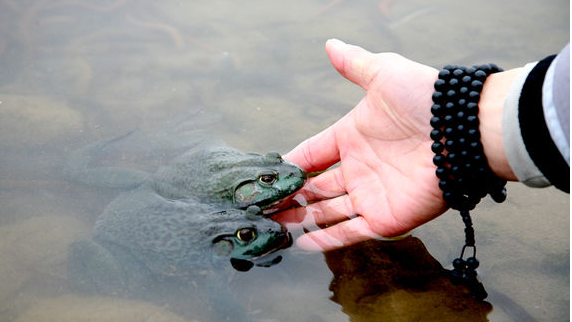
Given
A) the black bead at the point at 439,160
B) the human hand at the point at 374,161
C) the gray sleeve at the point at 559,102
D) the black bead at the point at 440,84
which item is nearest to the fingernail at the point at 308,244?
the human hand at the point at 374,161

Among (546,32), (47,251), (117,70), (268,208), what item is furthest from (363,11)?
(47,251)

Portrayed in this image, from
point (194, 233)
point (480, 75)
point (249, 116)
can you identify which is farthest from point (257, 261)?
point (480, 75)

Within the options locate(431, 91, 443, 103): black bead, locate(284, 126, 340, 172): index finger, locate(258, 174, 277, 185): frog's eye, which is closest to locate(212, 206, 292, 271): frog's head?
locate(258, 174, 277, 185): frog's eye

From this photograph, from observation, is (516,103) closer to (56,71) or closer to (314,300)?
(314,300)

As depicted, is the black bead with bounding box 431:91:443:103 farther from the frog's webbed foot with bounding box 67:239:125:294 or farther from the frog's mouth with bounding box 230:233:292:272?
the frog's webbed foot with bounding box 67:239:125:294

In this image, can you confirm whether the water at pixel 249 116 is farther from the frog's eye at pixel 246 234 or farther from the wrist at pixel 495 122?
the wrist at pixel 495 122
